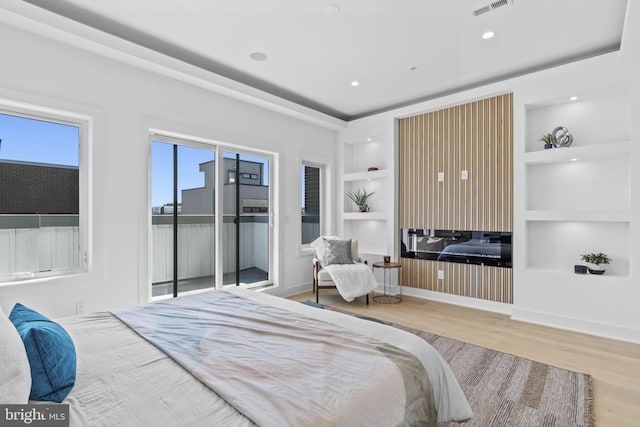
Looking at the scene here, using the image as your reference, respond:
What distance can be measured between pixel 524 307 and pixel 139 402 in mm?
4043

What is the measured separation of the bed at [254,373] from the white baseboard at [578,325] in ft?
9.04

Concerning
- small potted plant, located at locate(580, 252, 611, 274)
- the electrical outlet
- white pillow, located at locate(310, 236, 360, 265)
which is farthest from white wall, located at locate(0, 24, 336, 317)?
→ small potted plant, located at locate(580, 252, 611, 274)

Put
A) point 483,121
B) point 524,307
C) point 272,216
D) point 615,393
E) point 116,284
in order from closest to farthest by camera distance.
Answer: point 615,393
point 116,284
point 524,307
point 483,121
point 272,216

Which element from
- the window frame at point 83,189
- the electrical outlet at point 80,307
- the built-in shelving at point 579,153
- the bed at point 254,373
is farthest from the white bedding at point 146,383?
the built-in shelving at point 579,153

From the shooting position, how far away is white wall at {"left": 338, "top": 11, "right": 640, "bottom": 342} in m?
3.14

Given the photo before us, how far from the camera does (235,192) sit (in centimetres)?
439

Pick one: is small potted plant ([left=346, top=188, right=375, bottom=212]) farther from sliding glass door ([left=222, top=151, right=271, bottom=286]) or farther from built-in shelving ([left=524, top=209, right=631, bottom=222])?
built-in shelving ([left=524, top=209, right=631, bottom=222])

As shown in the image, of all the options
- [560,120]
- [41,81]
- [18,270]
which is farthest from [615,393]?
[41,81]

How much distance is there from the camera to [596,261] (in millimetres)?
3381

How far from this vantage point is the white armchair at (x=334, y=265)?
4262 millimetres

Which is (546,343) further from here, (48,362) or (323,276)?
(48,362)

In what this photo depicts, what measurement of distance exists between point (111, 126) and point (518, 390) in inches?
159

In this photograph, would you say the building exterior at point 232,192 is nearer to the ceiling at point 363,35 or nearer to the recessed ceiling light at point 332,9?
the ceiling at point 363,35

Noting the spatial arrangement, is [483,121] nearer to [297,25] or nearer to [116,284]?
[297,25]
